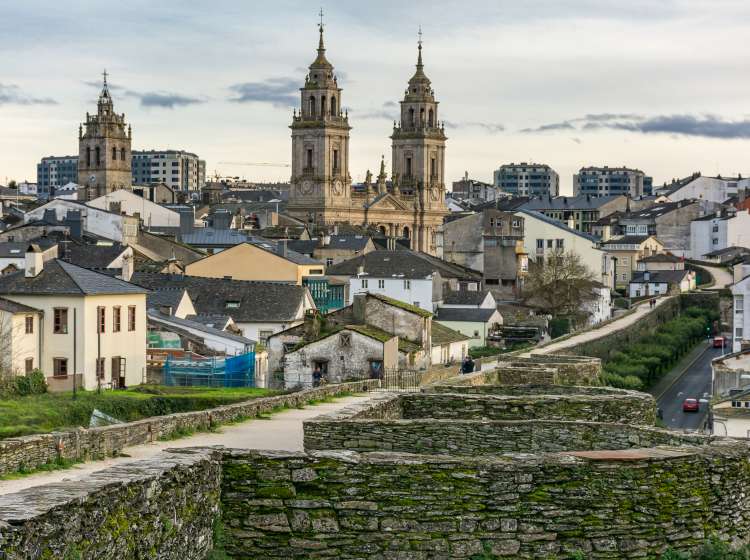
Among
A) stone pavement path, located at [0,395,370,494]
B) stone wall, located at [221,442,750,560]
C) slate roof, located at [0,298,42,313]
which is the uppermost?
stone wall, located at [221,442,750,560]

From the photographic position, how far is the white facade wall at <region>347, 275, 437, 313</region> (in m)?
75.4

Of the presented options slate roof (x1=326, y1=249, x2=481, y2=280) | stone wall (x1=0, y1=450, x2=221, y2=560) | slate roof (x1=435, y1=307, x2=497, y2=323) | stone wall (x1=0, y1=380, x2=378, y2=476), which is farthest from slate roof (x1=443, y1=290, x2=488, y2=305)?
stone wall (x1=0, y1=450, x2=221, y2=560)

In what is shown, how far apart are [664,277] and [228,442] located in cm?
9647

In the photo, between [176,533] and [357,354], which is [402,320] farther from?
[176,533]

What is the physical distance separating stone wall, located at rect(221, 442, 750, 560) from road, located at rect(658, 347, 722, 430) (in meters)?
39.0

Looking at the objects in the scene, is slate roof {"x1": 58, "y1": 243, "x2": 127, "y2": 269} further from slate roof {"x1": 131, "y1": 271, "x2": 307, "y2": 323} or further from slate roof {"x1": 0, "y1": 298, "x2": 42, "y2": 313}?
slate roof {"x1": 0, "y1": 298, "x2": 42, "y2": 313}

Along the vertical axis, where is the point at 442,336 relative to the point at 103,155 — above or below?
below

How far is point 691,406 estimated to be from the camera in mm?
58312

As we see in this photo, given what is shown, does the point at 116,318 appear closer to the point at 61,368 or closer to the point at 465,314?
the point at 61,368

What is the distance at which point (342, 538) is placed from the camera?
28.9ft

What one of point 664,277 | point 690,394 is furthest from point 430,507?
point 664,277

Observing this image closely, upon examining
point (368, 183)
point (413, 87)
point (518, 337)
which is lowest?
point (518, 337)

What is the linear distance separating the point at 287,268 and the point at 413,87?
9196 centimetres

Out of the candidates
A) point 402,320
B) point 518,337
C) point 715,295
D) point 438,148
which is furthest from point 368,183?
point 402,320
